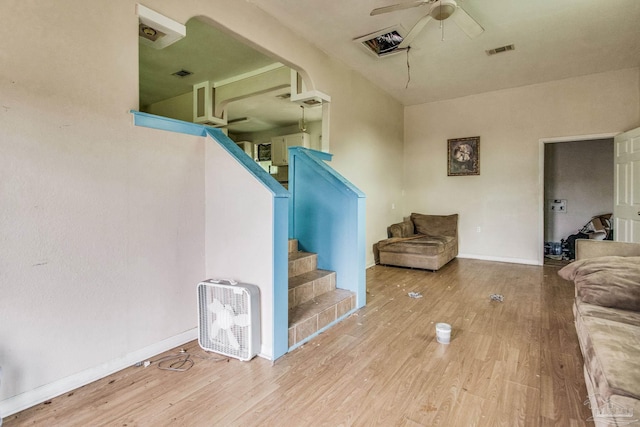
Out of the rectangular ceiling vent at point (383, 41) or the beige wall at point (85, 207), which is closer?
the beige wall at point (85, 207)

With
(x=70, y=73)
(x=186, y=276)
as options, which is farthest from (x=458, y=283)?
(x=70, y=73)

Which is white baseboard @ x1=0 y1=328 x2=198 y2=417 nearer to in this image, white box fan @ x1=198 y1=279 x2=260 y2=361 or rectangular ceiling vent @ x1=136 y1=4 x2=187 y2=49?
white box fan @ x1=198 y1=279 x2=260 y2=361

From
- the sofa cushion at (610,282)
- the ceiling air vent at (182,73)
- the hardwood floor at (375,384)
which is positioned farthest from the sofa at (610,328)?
the ceiling air vent at (182,73)

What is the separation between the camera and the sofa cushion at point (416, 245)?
15.7ft

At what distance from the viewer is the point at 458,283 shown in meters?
4.19

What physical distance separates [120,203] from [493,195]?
573 centimetres

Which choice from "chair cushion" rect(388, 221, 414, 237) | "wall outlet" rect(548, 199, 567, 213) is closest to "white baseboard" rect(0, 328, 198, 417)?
"chair cushion" rect(388, 221, 414, 237)

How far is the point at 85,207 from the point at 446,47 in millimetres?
4197

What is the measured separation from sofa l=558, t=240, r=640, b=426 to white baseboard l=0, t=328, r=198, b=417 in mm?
2490

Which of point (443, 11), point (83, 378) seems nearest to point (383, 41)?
point (443, 11)

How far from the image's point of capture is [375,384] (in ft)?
6.28

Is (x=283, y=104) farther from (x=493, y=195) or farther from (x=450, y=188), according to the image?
(x=493, y=195)

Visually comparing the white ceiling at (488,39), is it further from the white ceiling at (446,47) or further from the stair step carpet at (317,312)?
the stair step carpet at (317,312)

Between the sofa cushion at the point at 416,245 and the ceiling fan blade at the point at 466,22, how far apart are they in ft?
9.54
